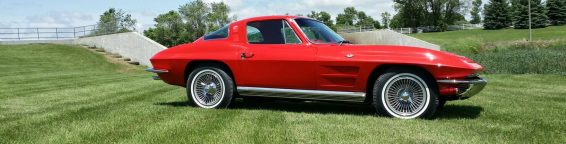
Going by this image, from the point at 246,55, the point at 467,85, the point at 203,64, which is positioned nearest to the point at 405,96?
the point at 467,85

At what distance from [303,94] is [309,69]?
377mm

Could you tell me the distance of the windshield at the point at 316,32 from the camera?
24.1 feet

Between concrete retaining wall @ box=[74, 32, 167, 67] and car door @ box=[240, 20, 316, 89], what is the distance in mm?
19814

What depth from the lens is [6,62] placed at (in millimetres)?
23547

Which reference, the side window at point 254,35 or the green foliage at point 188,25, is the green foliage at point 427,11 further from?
the side window at point 254,35

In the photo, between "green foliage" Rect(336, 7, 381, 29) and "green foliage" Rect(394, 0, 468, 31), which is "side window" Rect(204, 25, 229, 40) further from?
"green foliage" Rect(336, 7, 381, 29)

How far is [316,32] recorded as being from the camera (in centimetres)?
749

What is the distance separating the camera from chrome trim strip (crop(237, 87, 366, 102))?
273 inches

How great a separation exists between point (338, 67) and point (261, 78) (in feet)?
3.84

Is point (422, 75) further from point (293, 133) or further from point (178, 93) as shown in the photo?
point (178, 93)

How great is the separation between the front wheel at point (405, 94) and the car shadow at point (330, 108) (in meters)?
0.37

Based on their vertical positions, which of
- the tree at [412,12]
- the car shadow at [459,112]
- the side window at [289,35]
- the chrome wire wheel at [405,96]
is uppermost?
the tree at [412,12]

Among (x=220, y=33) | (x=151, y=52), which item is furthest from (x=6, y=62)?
(x=220, y=33)

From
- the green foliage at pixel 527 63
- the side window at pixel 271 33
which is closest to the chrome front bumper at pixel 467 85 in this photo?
the side window at pixel 271 33
